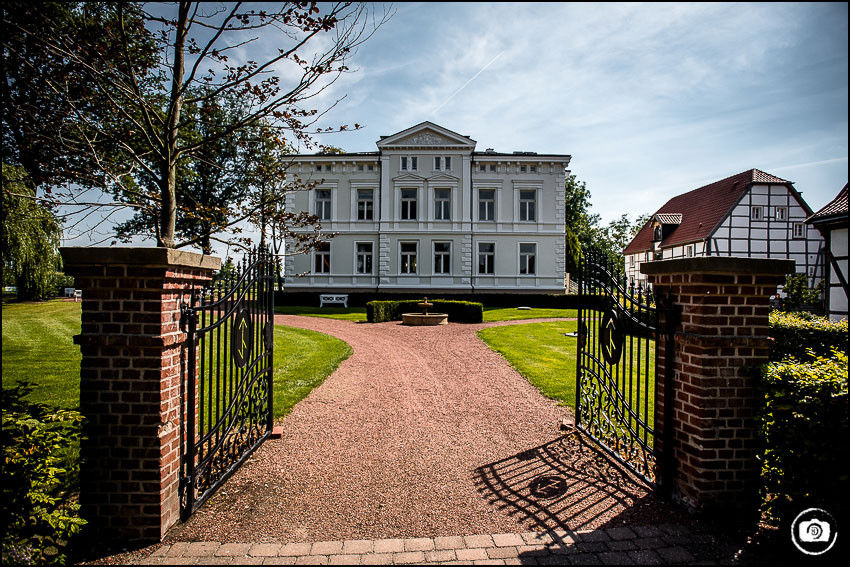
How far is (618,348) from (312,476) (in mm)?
3327

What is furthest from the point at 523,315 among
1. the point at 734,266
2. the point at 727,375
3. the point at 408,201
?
the point at 734,266

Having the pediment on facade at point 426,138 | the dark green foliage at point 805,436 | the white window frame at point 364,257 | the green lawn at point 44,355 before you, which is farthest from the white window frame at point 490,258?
the dark green foliage at point 805,436

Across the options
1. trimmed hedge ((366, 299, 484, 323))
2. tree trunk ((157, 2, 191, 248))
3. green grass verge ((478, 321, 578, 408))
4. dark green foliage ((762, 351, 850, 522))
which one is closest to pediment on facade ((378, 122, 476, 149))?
trimmed hedge ((366, 299, 484, 323))

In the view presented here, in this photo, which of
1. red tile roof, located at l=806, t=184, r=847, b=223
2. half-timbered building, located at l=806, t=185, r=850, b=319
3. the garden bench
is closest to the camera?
red tile roof, located at l=806, t=184, r=847, b=223

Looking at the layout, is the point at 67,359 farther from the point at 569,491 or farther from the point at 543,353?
the point at 543,353

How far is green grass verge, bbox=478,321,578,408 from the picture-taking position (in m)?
7.19

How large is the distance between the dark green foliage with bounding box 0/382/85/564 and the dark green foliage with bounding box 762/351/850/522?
4.46 metres

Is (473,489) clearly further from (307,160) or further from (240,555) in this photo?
(307,160)

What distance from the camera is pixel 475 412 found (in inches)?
235

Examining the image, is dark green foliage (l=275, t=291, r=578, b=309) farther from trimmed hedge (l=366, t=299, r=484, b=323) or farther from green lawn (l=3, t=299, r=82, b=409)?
green lawn (l=3, t=299, r=82, b=409)

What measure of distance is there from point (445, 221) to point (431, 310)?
10574mm

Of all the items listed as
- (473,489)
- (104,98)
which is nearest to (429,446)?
(473,489)

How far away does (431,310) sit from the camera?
706 inches

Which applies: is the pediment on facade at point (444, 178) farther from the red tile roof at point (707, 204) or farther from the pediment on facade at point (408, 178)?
the red tile roof at point (707, 204)
